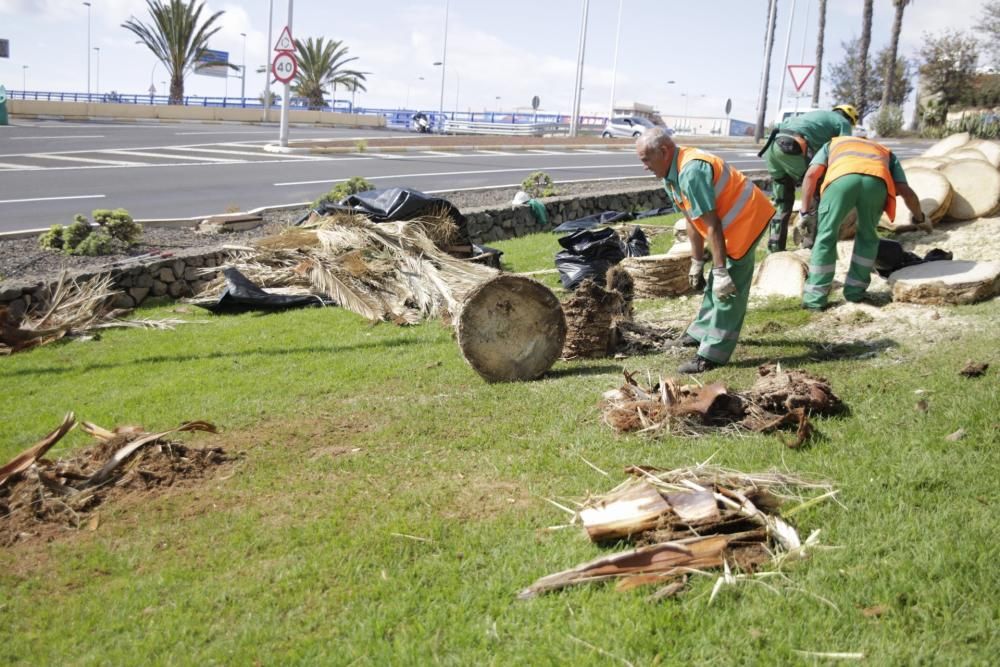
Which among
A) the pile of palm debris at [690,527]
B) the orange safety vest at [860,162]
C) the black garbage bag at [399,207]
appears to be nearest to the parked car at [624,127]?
the black garbage bag at [399,207]

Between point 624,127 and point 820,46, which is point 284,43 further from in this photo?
point 820,46

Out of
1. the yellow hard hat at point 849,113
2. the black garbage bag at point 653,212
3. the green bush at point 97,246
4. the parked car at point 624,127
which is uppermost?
the parked car at point 624,127

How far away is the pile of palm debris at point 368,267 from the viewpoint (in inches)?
348

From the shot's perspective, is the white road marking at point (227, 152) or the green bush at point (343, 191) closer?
the green bush at point (343, 191)

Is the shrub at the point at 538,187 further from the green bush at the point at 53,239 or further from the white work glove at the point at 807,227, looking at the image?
the green bush at the point at 53,239

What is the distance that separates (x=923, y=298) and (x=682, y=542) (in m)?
4.93

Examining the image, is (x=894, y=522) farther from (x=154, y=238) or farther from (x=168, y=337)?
(x=154, y=238)

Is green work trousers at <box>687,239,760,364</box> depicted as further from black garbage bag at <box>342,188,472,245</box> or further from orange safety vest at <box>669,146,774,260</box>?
black garbage bag at <box>342,188,472,245</box>

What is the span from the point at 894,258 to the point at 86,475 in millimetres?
7095

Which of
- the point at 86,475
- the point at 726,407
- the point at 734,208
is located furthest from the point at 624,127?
the point at 86,475

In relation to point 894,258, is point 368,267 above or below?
below

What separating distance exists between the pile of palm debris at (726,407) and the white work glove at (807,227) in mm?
3948

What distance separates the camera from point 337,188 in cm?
1276

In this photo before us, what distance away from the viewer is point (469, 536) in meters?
3.91
